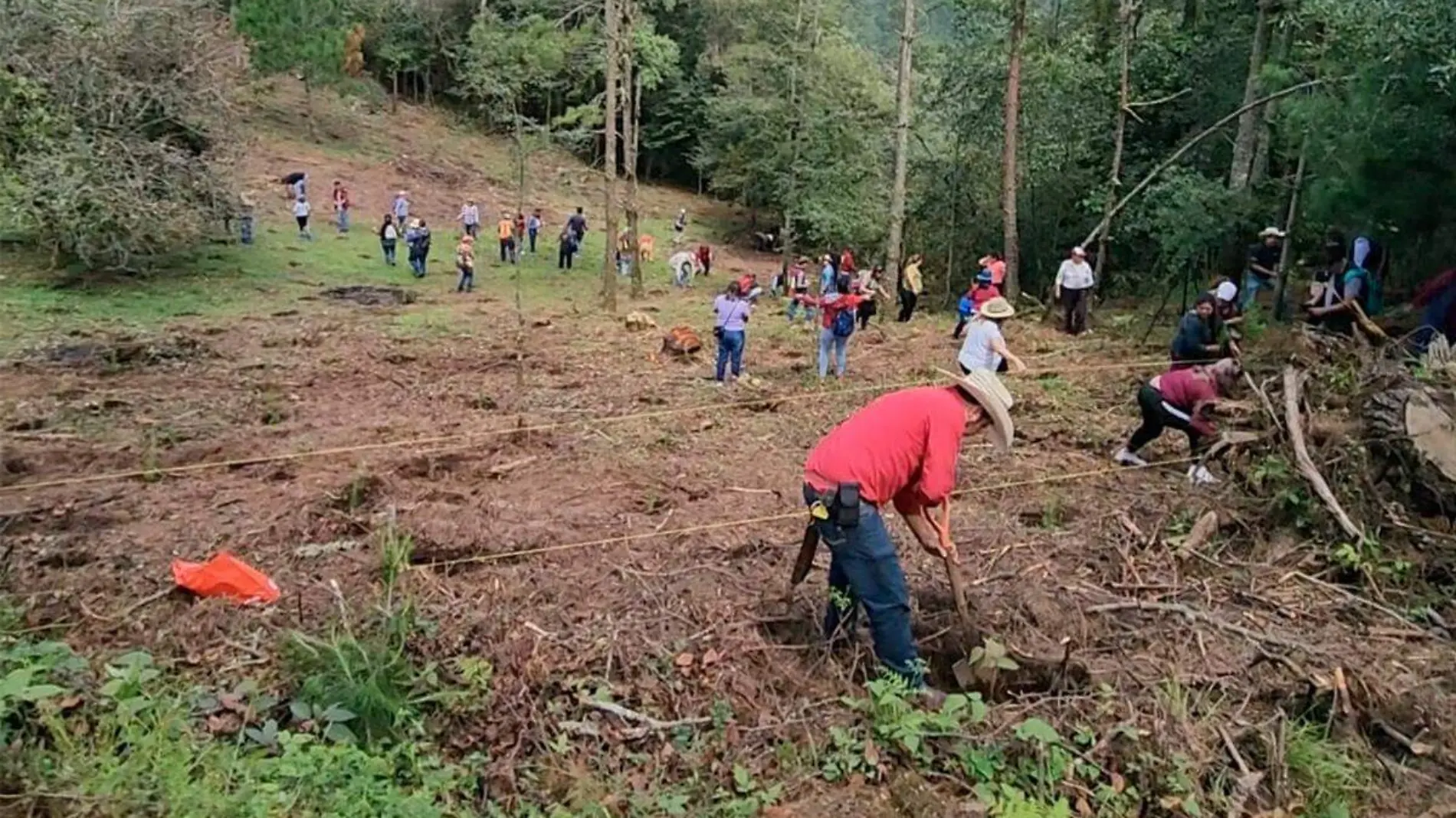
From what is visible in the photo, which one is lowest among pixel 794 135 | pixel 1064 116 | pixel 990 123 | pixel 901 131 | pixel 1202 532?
pixel 1202 532

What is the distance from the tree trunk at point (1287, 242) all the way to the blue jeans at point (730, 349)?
6.37m

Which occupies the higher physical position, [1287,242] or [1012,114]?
[1012,114]

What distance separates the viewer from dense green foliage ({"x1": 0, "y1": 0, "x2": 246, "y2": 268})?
17812 mm

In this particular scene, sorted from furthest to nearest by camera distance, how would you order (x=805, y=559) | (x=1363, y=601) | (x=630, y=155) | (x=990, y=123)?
(x=630, y=155), (x=990, y=123), (x=1363, y=601), (x=805, y=559)

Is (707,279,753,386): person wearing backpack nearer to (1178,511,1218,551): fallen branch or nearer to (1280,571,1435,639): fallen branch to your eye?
(1178,511,1218,551): fallen branch

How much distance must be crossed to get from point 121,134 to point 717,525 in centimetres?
1767

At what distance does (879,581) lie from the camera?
14.8 ft

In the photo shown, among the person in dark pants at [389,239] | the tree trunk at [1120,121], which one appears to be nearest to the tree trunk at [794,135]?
the person in dark pants at [389,239]

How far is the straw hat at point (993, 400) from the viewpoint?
14.7 ft

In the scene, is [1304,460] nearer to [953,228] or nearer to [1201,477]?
[1201,477]

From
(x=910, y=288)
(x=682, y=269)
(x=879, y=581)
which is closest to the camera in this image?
(x=879, y=581)

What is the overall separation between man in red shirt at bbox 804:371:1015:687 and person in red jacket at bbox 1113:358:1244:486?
3.53 metres

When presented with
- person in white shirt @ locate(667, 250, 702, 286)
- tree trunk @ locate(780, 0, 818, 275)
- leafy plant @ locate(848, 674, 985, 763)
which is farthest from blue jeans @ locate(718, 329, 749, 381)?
tree trunk @ locate(780, 0, 818, 275)

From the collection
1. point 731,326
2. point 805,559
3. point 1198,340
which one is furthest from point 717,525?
point 731,326
